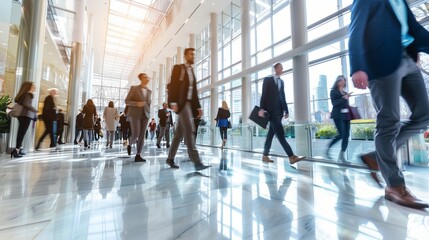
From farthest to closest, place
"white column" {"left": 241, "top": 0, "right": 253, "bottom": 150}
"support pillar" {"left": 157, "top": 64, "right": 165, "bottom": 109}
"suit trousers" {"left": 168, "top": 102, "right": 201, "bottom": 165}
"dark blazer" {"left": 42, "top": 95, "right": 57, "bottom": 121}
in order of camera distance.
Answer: "support pillar" {"left": 157, "top": 64, "right": 165, "bottom": 109} < "white column" {"left": 241, "top": 0, "right": 253, "bottom": 150} < "dark blazer" {"left": 42, "top": 95, "right": 57, "bottom": 121} < "suit trousers" {"left": 168, "top": 102, "right": 201, "bottom": 165}

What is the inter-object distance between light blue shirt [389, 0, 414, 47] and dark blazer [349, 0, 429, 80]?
0.02 meters

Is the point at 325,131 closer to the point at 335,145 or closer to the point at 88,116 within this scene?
the point at 335,145

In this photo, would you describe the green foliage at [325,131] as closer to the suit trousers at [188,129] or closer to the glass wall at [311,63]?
the glass wall at [311,63]

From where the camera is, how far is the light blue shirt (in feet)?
5.12

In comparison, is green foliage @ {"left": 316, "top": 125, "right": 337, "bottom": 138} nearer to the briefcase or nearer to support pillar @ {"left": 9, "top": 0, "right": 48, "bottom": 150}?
the briefcase

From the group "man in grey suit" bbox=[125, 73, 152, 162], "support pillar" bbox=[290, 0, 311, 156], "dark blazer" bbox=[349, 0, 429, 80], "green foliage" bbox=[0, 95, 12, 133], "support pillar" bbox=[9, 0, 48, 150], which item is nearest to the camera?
"dark blazer" bbox=[349, 0, 429, 80]

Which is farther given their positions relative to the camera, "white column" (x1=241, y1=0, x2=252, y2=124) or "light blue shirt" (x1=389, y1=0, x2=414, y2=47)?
"white column" (x1=241, y1=0, x2=252, y2=124)

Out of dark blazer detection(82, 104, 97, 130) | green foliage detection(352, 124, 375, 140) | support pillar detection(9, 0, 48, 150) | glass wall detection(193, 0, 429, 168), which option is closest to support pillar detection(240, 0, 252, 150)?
glass wall detection(193, 0, 429, 168)

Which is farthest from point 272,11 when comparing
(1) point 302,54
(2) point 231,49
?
(1) point 302,54

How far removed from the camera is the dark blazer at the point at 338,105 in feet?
12.3

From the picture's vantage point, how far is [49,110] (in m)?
5.86

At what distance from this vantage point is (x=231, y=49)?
12227mm

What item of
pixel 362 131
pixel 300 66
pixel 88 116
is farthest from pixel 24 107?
pixel 362 131

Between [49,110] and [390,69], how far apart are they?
7104 millimetres
